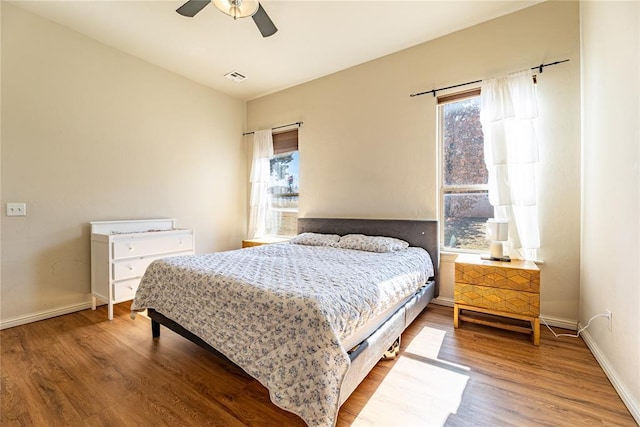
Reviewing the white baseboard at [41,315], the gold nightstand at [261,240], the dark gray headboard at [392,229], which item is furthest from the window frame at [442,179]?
the white baseboard at [41,315]

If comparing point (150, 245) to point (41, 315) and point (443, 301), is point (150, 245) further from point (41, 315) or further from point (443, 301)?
point (443, 301)

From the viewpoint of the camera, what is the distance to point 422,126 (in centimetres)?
303

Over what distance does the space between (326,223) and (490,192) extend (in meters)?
1.91

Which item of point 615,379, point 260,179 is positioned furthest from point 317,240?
point 615,379

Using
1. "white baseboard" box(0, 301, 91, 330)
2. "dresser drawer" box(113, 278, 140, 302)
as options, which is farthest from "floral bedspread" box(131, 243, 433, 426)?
"white baseboard" box(0, 301, 91, 330)

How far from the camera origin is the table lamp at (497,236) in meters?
2.36

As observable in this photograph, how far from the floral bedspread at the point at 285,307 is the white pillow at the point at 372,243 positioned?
38 cm

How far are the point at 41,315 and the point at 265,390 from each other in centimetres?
259

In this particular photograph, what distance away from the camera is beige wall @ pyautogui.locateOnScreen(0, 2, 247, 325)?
2.50 metres

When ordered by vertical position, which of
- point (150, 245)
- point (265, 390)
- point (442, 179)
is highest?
point (442, 179)

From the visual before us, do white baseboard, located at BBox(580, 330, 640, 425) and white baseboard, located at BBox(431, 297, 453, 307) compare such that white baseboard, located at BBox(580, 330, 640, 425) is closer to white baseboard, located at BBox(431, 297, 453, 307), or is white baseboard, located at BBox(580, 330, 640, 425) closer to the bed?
white baseboard, located at BBox(431, 297, 453, 307)

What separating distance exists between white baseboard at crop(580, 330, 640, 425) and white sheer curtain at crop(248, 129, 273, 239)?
390cm

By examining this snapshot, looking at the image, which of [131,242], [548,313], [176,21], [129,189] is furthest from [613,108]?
[129,189]

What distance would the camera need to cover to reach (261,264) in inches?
83.1
